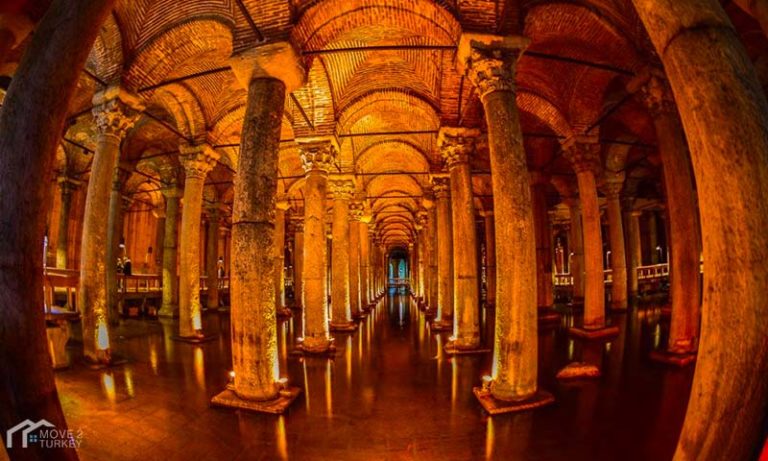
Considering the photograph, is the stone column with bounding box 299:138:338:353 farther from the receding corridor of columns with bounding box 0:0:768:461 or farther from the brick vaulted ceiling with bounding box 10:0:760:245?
the brick vaulted ceiling with bounding box 10:0:760:245

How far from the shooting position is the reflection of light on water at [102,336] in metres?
6.81

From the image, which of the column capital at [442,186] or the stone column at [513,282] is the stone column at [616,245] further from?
the stone column at [513,282]

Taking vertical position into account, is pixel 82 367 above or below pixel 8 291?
below

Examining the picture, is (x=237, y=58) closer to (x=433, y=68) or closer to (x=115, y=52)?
(x=115, y=52)

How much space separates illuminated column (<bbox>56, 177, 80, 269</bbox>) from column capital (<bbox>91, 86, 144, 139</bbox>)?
9.89 metres

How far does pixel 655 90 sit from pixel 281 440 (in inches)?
336

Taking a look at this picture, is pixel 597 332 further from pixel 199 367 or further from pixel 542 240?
pixel 199 367

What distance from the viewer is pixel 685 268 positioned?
6.57 metres

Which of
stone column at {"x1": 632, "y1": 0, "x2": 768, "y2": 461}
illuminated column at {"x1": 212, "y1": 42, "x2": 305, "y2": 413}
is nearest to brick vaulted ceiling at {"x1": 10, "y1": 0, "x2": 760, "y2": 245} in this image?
illuminated column at {"x1": 212, "y1": 42, "x2": 305, "y2": 413}

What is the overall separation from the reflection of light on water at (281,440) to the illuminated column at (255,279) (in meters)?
0.25

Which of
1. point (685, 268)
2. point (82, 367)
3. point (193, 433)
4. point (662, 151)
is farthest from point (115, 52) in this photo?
point (685, 268)

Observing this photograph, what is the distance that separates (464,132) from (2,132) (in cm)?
778

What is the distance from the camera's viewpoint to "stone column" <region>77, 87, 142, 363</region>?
22.3 feet

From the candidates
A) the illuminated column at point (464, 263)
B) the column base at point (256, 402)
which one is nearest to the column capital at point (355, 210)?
the illuminated column at point (464, 263)
